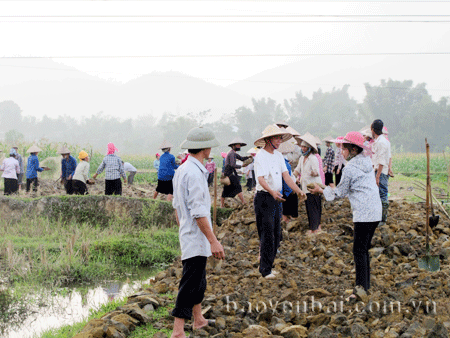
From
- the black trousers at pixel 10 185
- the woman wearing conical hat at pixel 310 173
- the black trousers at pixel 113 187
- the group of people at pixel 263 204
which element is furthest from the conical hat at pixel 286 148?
the black trousers at pixel 10 185

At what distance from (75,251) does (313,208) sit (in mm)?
4531

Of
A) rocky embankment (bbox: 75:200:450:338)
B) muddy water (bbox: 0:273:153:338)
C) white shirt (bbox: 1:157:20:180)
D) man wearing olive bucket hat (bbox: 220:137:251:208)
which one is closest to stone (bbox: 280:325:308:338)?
rocky embankment (bbox: 75:200:450:338)

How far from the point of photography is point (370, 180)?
4805mm

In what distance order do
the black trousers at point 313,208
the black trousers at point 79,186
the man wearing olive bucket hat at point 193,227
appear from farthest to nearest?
the black trousers at point 79,186, the black trousers at point 313,208, the man wearing olive bucket hat at point 193,227

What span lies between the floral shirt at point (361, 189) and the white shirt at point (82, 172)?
25.8ft

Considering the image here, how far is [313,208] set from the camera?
7.91 meters

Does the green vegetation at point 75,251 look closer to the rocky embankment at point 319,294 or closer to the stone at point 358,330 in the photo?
the rocky embankment at point 319,294

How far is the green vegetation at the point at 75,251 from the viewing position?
7.91 m

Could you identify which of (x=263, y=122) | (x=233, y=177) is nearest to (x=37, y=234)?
(x=233, y=177)

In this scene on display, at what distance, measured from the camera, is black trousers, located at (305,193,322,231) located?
7.82 metres

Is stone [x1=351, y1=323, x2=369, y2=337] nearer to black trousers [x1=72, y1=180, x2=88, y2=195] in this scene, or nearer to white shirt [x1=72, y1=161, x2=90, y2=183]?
white shirt [x1=72, y1=161, x2=90, y2=183]

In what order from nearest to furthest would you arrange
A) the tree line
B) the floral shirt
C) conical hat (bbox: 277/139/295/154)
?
the floral shirt → conical hat (bbox: 277/139/295/154) → the tree line

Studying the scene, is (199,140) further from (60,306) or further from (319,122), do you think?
(319,122)

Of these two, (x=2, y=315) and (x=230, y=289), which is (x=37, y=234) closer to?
(x=2, y=315)
